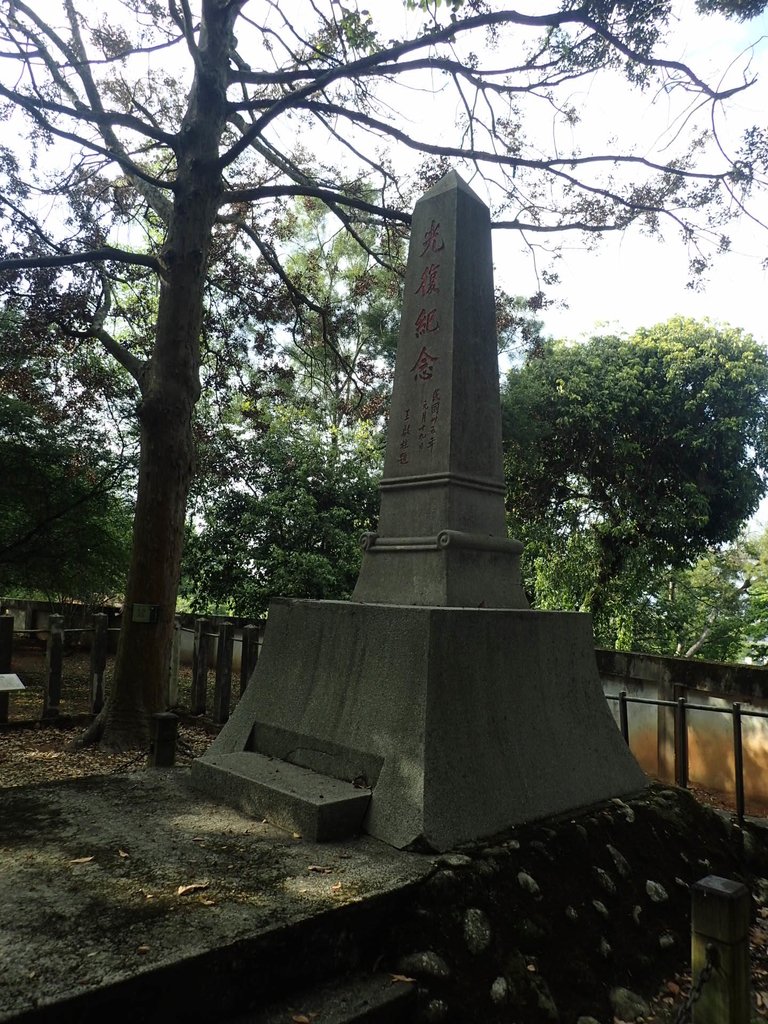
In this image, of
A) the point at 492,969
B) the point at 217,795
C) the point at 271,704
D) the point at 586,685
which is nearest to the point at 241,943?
the point at 492,969

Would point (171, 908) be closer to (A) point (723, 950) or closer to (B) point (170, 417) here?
(A) point (723, 950)

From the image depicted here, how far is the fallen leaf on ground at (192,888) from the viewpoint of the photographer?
2.49 meters

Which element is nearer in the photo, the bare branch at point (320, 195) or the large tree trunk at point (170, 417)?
the large tree trunk at point (170, 417)

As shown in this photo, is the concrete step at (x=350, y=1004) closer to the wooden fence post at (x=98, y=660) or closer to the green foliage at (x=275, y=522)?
the wooden fence post at (x=98, y=660)

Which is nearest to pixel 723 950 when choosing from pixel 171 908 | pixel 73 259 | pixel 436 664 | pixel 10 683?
pixel 436 664

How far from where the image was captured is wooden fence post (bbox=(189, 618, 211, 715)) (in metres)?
7.79

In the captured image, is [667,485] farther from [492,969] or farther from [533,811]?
[492,969]

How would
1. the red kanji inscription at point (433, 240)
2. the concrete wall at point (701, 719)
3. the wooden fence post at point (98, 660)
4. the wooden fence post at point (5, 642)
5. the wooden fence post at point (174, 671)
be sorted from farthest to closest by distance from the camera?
the wooden fence post at point (174, 671) < the wooden fence post at point (98, 660) < the wooden fence post at point (5, 642) < the concrete wall at point (701, 719) < the red kanji inscription at point (433, 240)

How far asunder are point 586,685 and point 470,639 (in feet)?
3.70

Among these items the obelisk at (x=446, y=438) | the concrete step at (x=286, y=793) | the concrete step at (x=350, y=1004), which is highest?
A: the obelisk at (x=446, y=438)

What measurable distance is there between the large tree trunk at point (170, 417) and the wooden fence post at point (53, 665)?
3.20ft

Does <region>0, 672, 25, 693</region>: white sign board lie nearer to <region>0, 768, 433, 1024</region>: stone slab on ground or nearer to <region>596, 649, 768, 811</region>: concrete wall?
<region>0, 768, 433, 1024</region>: stone slab on ground

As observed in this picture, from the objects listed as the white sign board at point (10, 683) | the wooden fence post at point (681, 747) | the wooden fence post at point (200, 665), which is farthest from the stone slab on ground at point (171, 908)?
the wooden fence post at point (200, 665)

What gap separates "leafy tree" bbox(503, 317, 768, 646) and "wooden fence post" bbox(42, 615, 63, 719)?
784cm
